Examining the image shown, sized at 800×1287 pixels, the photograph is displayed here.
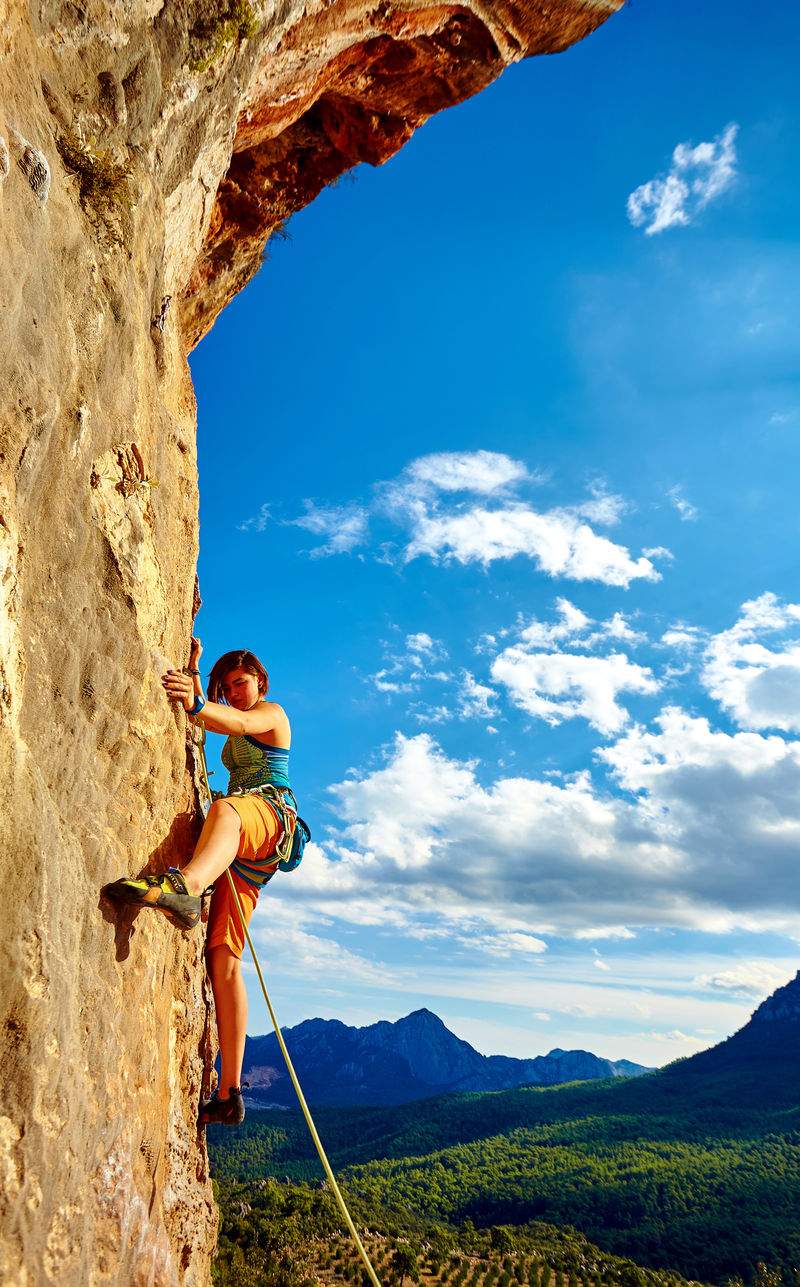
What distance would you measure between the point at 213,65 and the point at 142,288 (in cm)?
183

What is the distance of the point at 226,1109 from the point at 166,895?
2179mm

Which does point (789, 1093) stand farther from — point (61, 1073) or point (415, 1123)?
point (61, 1073)

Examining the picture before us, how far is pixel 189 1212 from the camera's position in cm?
466

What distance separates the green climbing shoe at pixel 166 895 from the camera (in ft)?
12.7

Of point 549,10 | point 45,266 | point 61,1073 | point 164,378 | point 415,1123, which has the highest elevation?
point 549,10

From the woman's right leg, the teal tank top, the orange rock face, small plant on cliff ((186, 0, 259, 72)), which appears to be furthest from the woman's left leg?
small plant on cliff ((186, 0, 259, 72))

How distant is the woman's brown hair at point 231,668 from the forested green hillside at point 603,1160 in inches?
3515

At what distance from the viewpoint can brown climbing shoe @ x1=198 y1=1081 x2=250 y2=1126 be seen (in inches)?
198

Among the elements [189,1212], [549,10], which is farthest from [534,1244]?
[549,10]

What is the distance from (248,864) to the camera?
530 cm

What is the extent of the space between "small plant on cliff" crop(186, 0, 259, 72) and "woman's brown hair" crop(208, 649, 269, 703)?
4.19m

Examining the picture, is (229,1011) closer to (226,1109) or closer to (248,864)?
(226,1109)

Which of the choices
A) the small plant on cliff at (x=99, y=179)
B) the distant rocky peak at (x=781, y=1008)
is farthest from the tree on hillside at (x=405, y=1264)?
the distant rocky peak at (x=781, y=1008)

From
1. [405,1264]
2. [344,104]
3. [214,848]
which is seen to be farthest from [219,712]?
[405,1264]
